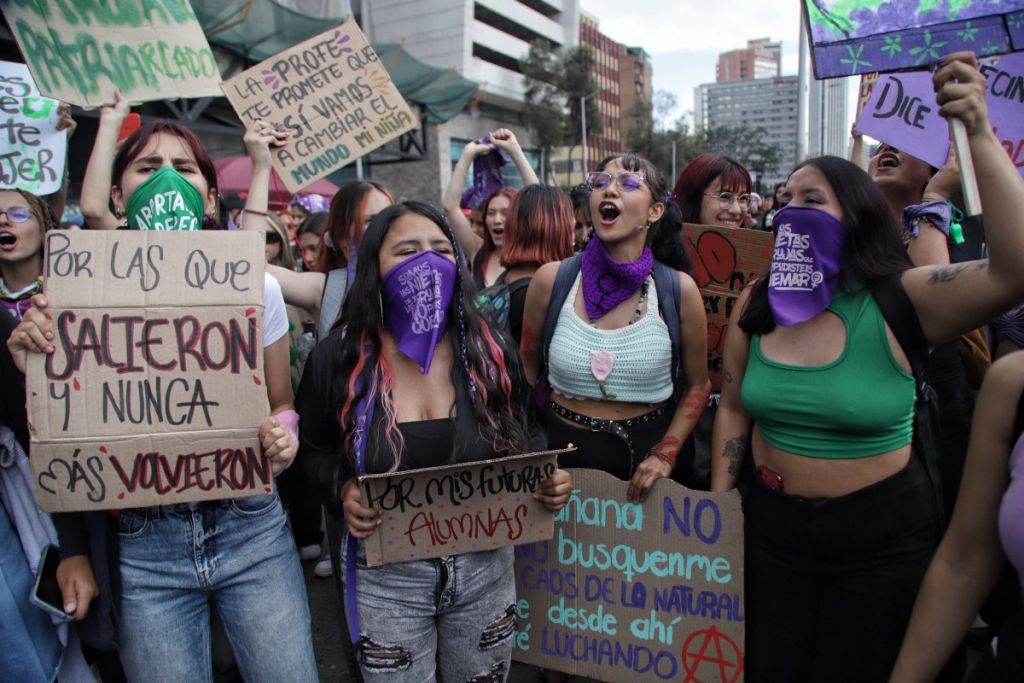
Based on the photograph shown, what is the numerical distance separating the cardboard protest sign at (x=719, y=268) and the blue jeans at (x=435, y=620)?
5.21 ft

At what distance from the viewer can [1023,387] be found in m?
1.44

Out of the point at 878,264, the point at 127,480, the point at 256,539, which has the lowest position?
the point at 256,539

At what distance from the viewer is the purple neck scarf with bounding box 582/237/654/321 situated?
2652 millimetres

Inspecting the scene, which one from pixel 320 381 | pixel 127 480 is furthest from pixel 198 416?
pixel 320 381

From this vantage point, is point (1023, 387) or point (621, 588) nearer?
point (1023, 387)

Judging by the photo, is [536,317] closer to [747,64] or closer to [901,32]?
[901,32]

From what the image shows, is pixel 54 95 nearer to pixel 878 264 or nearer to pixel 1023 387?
pixel 878 264

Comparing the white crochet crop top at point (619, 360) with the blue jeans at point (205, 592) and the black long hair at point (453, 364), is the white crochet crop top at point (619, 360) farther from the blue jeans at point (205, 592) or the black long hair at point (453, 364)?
the blue jeans at point (205, 592)

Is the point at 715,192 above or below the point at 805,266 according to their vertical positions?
above

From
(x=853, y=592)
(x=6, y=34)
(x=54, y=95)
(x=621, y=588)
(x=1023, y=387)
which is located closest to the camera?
(x=1023, y=387)

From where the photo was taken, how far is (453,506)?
6.59 feet

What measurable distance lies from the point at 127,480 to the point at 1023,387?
2.14 meters

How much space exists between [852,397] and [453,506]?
1.19m

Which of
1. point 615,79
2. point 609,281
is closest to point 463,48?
point 615,79
